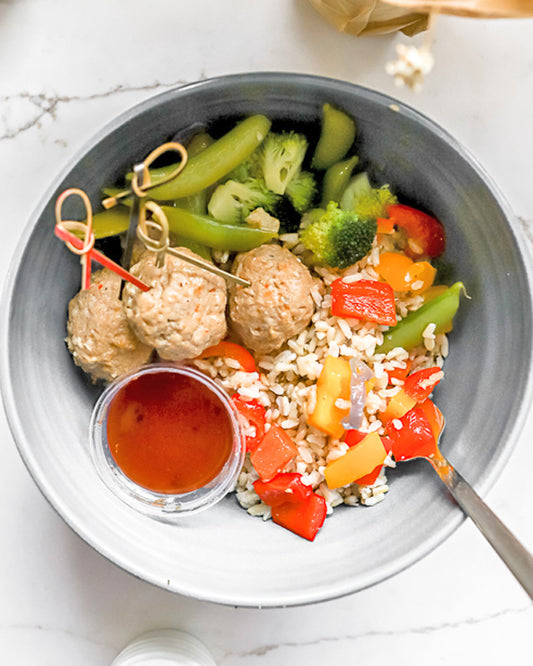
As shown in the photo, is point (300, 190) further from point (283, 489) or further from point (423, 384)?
point (283, 489)

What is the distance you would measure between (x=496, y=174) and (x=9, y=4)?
1.85 meters

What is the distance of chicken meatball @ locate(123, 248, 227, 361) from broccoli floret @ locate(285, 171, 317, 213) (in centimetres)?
41

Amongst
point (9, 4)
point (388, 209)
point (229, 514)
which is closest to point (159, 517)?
point (229, 514)

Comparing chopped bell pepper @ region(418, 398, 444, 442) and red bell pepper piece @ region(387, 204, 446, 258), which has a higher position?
red bell pepper piece @ region(387, 204, 446, 258)

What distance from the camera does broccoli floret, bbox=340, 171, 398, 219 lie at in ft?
7.43

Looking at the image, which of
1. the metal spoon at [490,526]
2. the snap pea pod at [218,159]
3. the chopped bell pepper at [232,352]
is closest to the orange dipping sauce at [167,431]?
the chopped bell pepper at [232,352]

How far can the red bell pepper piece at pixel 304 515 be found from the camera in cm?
224

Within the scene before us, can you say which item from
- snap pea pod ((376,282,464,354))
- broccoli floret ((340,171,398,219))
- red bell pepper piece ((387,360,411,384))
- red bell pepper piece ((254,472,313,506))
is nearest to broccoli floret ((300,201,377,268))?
broccoli floret ((340,171,398,219))

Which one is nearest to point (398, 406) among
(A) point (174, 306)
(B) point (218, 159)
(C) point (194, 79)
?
(A) point (174, 306)

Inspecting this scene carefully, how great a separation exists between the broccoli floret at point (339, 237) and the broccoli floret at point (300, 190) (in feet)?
0.30

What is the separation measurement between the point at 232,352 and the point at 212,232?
425 millimetres

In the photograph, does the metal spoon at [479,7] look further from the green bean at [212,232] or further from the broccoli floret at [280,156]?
the green bean at [212,232]

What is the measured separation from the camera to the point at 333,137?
2.19 meters

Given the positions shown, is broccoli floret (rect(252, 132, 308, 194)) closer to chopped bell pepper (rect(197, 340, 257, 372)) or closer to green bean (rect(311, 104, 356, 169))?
green bean (rect(311, 104, 356, 169))
